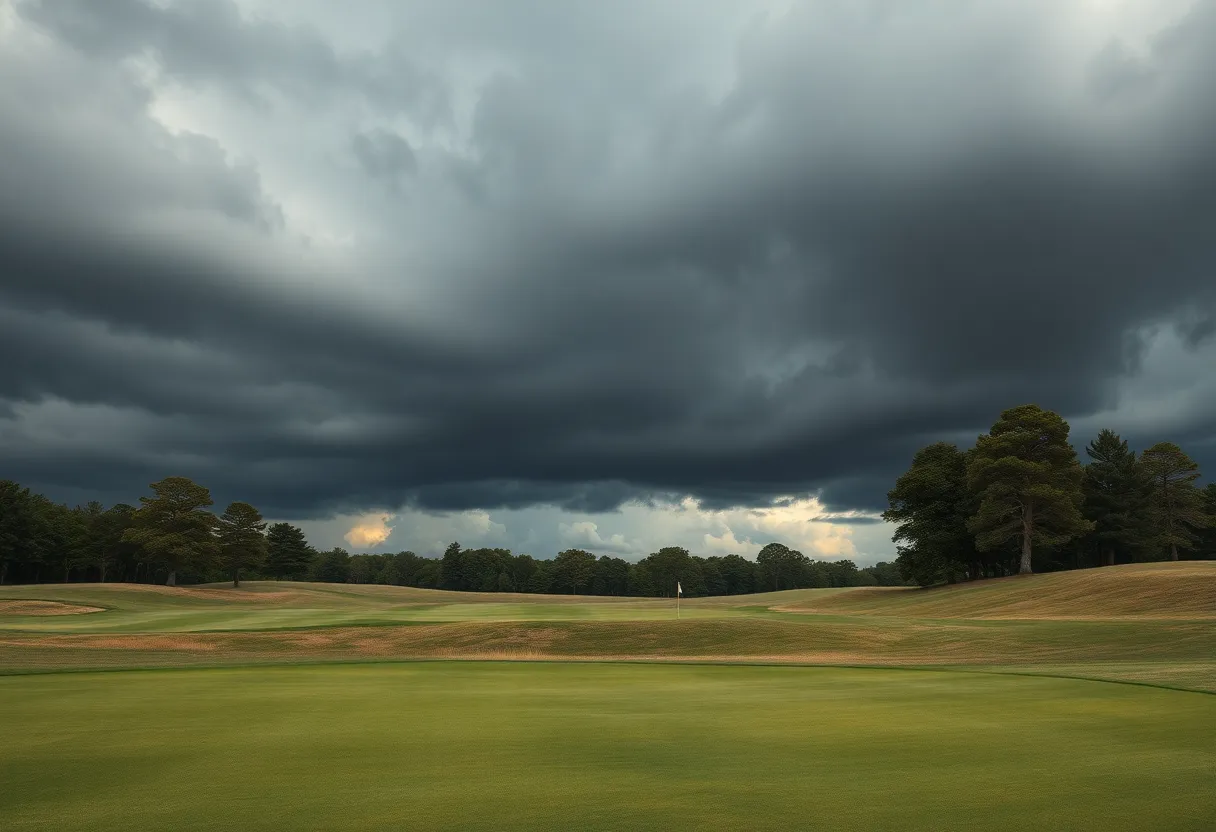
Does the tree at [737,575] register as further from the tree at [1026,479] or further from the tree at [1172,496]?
the tree at [1026,479]

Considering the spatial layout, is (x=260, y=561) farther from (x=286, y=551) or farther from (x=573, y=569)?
(x=573, y=569)

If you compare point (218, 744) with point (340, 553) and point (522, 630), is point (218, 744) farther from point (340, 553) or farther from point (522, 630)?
point (340, 553)

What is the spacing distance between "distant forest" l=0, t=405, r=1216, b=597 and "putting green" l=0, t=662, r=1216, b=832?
161 feet

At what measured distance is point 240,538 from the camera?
283 ft

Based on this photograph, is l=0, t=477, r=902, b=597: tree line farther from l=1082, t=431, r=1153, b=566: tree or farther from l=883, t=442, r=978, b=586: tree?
l=1082, t=431, r=1153, b=566: tree

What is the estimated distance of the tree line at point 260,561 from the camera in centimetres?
7969

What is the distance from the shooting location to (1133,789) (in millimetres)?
6246

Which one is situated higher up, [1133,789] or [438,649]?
Answer: [1133,789]

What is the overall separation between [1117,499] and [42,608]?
9055 cm

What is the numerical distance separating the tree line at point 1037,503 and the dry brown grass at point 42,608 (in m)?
63.1

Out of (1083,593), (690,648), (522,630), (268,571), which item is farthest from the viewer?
(268,571)

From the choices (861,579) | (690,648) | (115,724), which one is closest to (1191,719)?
(115,724)

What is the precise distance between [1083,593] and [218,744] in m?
47.1

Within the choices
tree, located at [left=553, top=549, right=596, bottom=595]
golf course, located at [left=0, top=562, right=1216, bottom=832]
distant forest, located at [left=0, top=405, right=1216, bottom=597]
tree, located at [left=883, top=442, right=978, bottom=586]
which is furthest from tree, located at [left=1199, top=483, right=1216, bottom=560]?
tree, located at [left=553, top=549, right=596, bottom=595]
